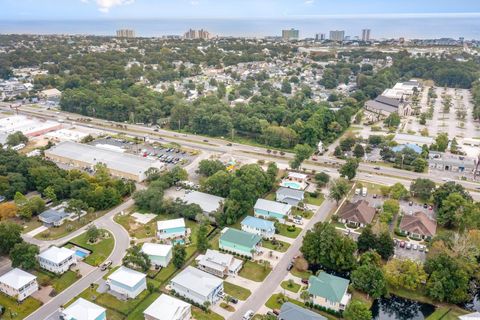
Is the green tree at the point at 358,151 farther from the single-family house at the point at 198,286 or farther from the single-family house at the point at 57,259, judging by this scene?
the single-family house at the point at 57,259

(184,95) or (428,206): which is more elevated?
(184,95)

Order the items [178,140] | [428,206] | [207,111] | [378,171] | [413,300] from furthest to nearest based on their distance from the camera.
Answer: [207,111]
[178,140]
[378,171]
[428,206]
[413,300]

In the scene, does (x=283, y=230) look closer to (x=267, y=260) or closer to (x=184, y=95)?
(x=267, y=260)

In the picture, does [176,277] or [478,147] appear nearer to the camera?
[176,277]

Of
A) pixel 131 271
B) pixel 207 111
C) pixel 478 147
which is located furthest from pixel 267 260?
pixel 478 147

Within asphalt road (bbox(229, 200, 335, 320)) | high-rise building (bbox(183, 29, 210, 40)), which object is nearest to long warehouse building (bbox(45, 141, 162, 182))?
asphalt road (bbox(229, 200, 335, 320))

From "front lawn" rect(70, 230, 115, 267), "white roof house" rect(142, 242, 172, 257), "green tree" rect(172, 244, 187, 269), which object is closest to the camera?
"green tree" rect(172, 244, 187, 269)

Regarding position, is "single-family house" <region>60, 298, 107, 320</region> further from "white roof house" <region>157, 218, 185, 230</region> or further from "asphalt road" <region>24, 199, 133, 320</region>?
"white roof house" <region>157, 218, 185, 230</region>

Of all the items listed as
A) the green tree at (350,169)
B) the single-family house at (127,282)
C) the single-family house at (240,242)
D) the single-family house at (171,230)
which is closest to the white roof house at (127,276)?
the single-family house at (127,282)
